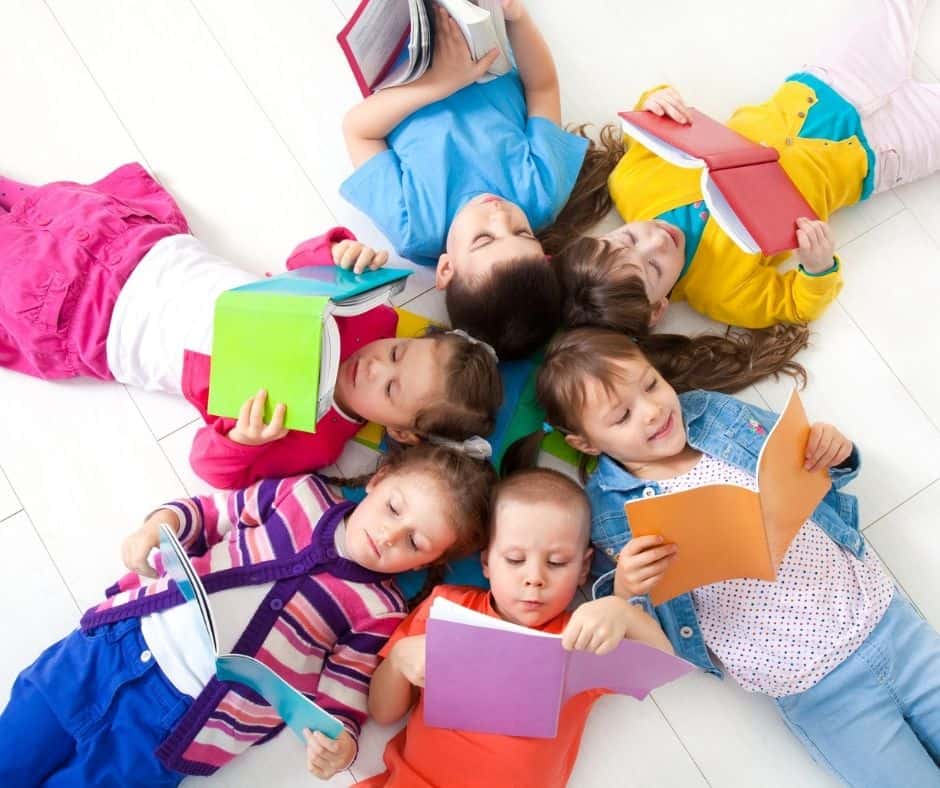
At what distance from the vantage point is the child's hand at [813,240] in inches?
49.1

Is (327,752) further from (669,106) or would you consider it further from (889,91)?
(889,91)

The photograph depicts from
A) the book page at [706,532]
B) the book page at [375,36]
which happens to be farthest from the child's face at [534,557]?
the book page at [375,36]

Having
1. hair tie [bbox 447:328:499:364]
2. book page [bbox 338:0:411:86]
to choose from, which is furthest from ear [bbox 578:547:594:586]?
book page [bbox 338:0:411:86]

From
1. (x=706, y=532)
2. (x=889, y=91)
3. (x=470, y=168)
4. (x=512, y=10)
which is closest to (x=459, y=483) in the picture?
(x=706, y=532)

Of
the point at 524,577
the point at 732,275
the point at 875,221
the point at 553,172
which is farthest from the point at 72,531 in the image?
the point at 875,221

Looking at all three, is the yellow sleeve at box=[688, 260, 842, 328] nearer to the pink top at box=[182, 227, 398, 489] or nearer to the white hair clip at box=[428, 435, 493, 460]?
the white hair clip at box=[428, 435, 493, 460]

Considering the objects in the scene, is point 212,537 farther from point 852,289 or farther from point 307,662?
point 852,289

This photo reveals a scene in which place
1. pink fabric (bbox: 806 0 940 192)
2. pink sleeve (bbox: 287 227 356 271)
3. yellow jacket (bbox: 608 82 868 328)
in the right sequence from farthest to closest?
pink fabric (bbox: 806 0 940 192), yellow jacket (bbox: 608 82 868 328), pink sleeve (bbox: 287 227 356 271)

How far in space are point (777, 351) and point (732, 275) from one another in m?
0.16

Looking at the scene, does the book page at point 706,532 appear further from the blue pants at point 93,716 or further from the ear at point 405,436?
the blue pants at point 93,716

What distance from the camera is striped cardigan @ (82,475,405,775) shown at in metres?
1.12

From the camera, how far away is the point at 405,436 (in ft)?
4.10

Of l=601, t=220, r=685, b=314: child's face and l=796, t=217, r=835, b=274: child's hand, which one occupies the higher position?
l=601, t=220, r=685, b=314: child's face

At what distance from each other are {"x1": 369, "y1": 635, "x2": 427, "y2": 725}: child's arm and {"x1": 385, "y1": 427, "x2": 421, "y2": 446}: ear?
0.28 meters
